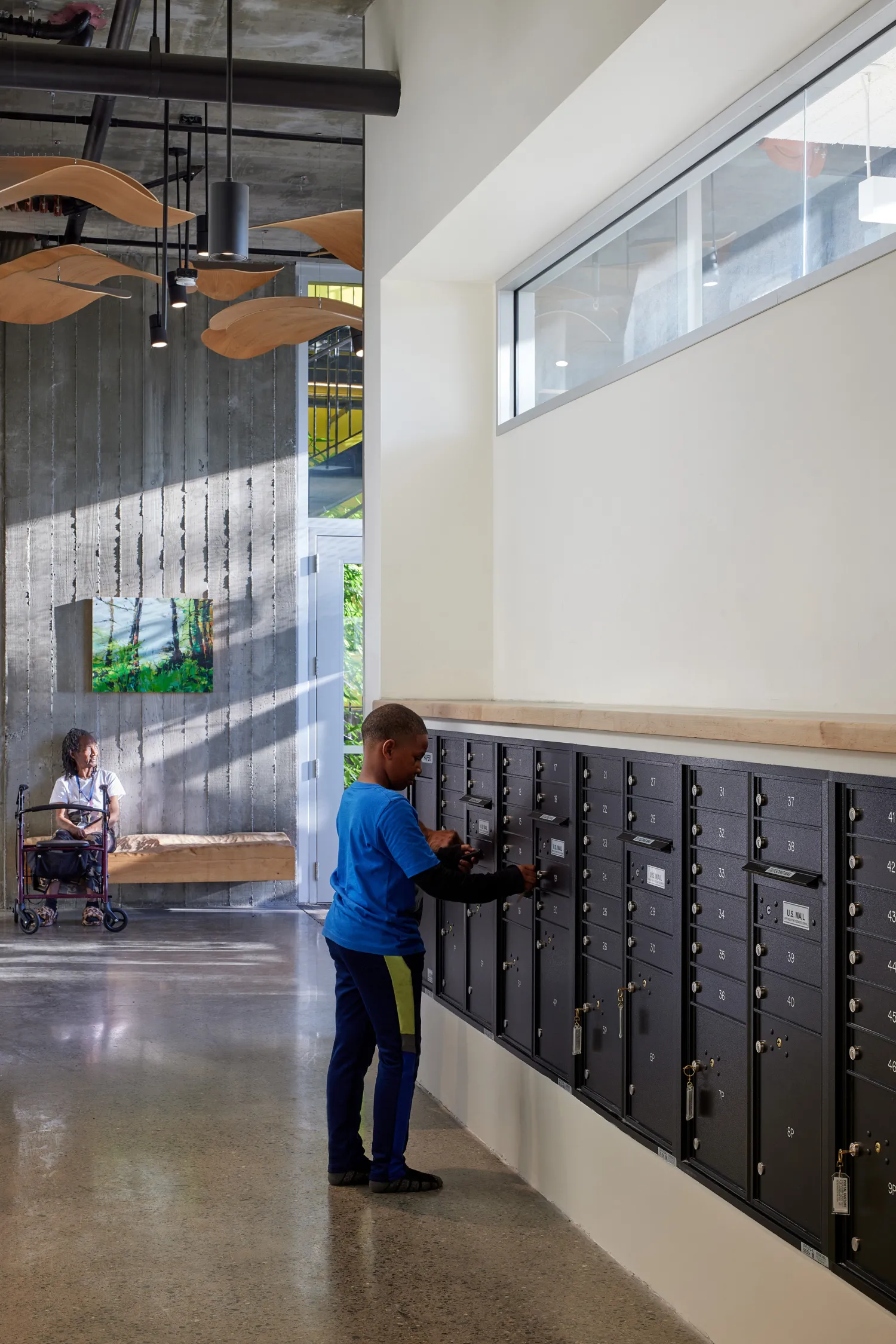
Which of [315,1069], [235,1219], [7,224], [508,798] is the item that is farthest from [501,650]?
[7,224]

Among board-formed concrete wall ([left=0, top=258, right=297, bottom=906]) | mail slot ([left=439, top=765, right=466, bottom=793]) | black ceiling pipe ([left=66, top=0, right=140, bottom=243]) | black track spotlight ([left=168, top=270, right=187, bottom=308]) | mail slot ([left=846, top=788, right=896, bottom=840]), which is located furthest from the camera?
board-formed concrete wall ([left=0, top=258, right=297, bottom=906])

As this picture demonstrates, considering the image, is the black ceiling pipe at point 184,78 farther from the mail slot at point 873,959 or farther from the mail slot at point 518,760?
the mail slot at point 873,959

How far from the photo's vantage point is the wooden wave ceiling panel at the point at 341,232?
5395 mm

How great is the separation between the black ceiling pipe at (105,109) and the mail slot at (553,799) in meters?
3.17

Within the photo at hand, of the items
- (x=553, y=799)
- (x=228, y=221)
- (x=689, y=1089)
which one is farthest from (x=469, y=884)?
(x=228, y=221)

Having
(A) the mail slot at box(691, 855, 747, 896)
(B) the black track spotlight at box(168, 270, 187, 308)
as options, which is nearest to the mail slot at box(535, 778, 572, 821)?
(A) the mail slot at box(691, 855, 747, 896)

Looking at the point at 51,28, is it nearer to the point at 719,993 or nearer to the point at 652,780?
the point at 652,780

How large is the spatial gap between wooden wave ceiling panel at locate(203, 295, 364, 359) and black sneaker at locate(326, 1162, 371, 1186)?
10.8 feet

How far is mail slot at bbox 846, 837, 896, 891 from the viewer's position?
2348 millimetres

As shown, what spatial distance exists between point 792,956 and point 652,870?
0.62 metres

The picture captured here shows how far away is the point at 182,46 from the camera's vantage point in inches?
250

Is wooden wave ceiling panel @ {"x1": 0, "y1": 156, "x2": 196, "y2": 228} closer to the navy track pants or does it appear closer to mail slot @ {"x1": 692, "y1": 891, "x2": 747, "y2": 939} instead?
the navy track pants

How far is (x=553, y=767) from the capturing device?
12.5 ft

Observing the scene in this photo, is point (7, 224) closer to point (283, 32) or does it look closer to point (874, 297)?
point (283, 32)
